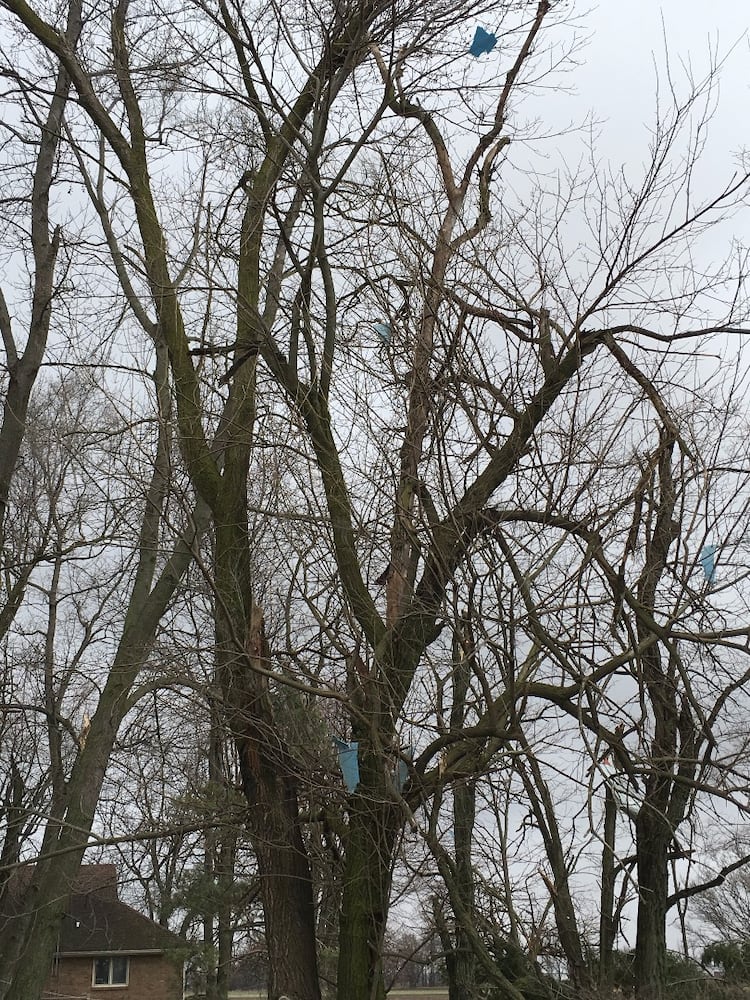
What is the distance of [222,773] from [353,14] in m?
5.92

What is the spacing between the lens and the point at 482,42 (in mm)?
6195

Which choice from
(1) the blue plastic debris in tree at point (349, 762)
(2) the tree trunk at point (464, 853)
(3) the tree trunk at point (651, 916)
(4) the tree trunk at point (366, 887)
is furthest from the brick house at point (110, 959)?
(1) the blue plastic debris in tree at point (349, 762)

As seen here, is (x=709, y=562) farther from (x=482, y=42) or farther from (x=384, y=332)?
(x=482, y=42)

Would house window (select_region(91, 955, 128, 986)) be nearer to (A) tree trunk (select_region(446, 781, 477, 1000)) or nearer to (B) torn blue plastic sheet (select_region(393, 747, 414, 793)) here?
(A) tree trunk (select_region(446, 781, 477, 1000))

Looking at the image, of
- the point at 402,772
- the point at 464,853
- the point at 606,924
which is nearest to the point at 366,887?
the point at 402,772

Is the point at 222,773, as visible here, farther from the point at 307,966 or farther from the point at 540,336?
the point at 540,336

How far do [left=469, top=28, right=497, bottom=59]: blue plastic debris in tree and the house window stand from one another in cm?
2479

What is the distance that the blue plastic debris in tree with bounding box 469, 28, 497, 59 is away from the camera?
6.12m

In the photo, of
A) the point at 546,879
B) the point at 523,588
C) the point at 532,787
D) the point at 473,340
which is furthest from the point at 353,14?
the point at 546,879

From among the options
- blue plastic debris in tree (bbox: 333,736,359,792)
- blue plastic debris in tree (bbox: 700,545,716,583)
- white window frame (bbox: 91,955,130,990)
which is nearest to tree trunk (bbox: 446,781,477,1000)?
blue plastic debris in tree (bbox: 333,736,359,792)

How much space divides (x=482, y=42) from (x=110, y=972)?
25050 mm

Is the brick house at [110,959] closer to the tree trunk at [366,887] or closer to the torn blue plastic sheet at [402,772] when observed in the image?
the tree trunk at [366,887]

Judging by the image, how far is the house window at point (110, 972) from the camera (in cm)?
2527

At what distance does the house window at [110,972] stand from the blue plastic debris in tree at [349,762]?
75.3 feet
